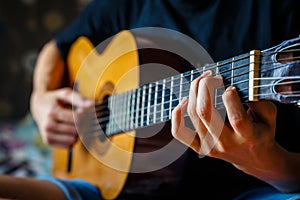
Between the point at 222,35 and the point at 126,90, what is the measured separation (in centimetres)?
20

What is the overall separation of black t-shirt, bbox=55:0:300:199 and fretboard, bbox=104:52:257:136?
108 mm

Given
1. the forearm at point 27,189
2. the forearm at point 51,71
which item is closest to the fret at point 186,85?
the forearm at point 27,189

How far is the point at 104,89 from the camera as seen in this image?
1032 millimetres

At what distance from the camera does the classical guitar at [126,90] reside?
22.8 inches

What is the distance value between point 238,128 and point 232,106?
0.04m

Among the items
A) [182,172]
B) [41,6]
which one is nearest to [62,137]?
[182,172]

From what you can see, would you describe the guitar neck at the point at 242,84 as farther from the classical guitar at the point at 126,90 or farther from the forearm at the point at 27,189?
the forearm at the point at 27,189

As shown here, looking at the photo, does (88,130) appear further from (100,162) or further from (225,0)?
(225,0)

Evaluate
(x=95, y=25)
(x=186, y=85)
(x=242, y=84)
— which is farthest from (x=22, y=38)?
(x=242, y=84)

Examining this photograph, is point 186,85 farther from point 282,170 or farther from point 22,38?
point 22,38

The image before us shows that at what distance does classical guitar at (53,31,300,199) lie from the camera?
58 centimetres

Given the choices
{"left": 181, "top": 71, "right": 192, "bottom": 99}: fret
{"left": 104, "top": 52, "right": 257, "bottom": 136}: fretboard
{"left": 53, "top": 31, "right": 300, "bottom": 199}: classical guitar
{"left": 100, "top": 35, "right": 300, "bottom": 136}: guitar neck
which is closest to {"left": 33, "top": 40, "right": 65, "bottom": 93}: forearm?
{"left": 53, "top": 31, "right": 300, "bottom": 199}: classical guitar

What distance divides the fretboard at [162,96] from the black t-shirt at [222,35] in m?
0.11

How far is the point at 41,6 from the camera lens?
76.9 inches
